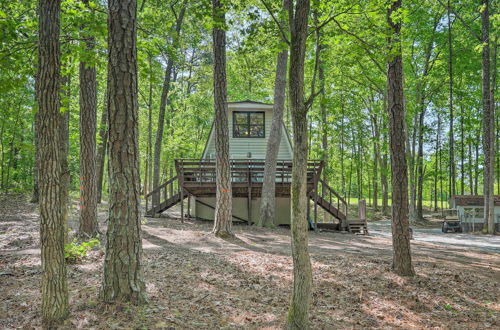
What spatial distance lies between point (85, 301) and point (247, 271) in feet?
10.1

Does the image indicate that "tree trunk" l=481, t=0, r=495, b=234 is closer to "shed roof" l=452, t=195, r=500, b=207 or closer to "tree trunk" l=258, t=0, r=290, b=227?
"shed roof" l=452, t=195, r=500, b=207

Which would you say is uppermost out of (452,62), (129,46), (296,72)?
(452,62)

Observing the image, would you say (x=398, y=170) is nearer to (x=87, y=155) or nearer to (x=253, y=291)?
(x=253, y=291)

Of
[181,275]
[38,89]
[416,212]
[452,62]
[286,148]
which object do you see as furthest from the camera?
[416,212]

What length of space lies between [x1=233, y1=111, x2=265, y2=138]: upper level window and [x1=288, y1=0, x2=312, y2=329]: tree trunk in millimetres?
14917

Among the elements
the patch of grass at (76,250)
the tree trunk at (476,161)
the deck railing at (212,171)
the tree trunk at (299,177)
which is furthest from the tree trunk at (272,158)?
the tree trunk at (476,161)

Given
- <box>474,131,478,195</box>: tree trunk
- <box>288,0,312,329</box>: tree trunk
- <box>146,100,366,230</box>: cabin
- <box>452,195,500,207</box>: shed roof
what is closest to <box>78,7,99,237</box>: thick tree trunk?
<box>288,0,312,329</box>: tree trunk

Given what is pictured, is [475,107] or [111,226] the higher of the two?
[475,107]

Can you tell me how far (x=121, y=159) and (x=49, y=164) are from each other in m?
0.89

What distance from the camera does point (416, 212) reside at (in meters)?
25.4

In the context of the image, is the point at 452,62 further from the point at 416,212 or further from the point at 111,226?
the point at 111,226

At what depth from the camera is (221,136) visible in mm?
10297

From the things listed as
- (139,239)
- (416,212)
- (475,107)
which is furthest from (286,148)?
(475,107)

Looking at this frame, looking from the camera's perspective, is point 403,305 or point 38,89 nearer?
point 38,89
